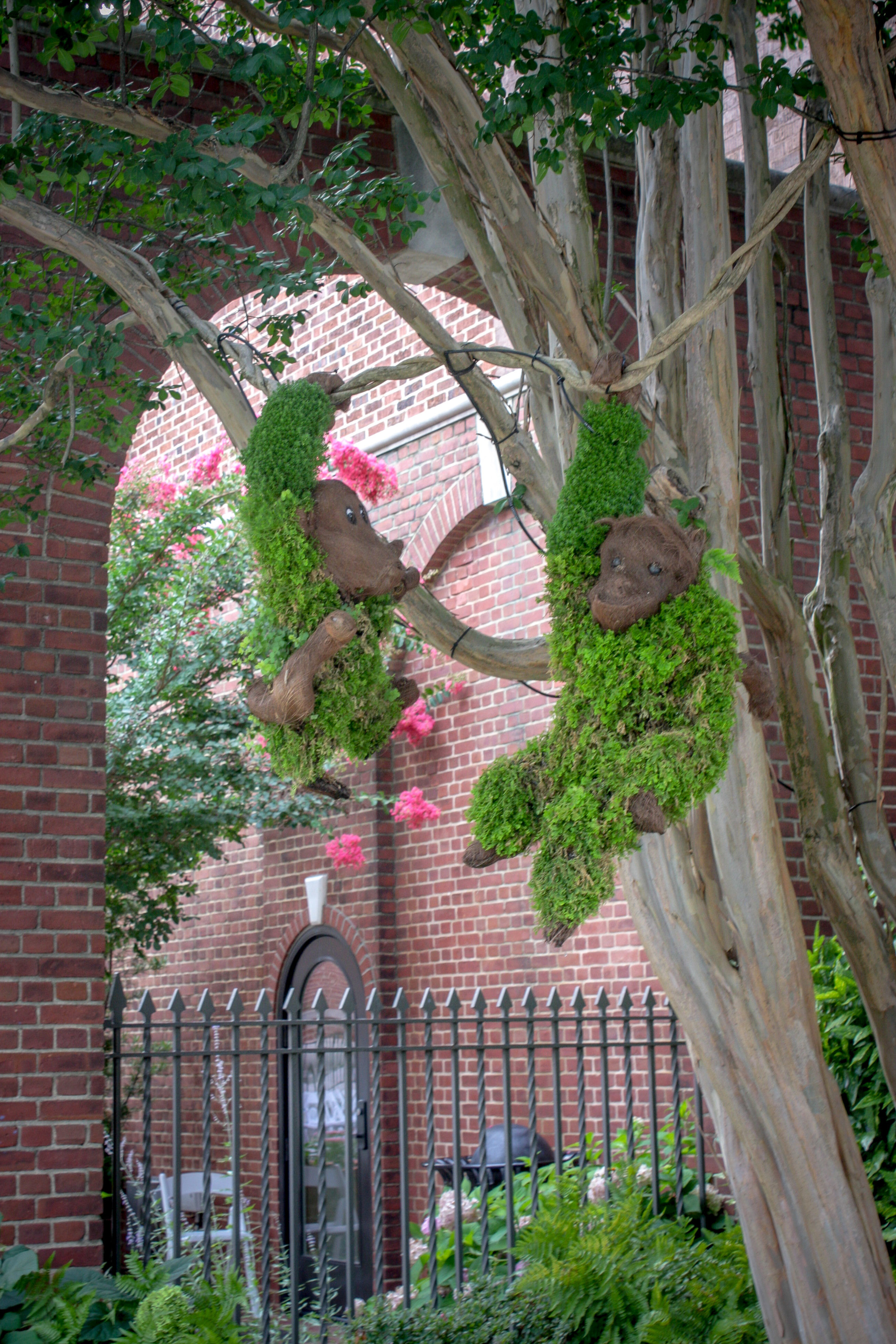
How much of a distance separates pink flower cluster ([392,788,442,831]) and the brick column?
139 inches

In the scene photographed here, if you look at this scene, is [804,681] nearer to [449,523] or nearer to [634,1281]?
[634,1281]

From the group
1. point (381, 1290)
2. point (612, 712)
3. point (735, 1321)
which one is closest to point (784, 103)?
point (612, 712)

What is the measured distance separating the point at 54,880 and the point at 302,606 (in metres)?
2.47

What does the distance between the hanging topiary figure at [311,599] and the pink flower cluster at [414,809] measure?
216 inches

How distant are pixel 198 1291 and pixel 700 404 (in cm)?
319

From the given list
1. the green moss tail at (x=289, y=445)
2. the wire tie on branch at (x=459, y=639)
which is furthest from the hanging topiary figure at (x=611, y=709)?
the wire tie on branch at (x=459, y=639)

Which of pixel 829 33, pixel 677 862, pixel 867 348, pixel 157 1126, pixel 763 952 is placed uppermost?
pixel 867 348

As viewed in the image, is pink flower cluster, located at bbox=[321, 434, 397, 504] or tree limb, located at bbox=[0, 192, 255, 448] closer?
tree limb, located at bbox=[0, 192, 255, 448]

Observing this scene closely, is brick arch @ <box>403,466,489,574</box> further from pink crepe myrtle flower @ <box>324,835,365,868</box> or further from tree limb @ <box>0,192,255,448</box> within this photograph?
tree limb @ <box>0,192,255,448</box>

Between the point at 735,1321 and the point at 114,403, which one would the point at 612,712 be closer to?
the point at 114,403

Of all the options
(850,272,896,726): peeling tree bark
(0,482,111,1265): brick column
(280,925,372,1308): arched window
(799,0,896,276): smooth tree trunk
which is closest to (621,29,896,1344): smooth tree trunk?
(799,0,896,276): smooth tree trunk

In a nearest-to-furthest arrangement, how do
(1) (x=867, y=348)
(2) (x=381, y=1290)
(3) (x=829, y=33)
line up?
(3) (x=829, y=33) → (2) (x=381, y=1290) → (1) (x=867, y=348)

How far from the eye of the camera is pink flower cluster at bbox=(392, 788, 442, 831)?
7809 mm

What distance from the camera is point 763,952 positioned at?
3.21 m
